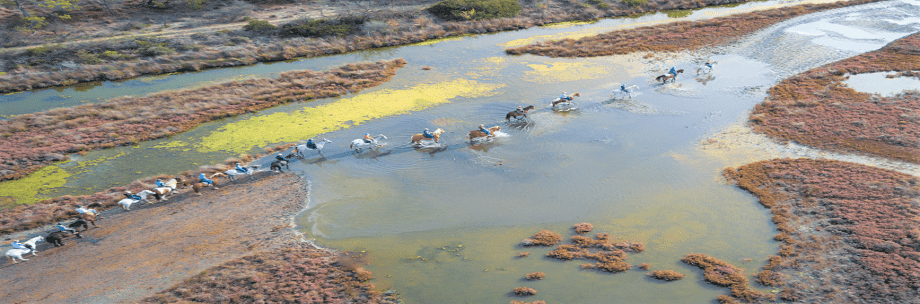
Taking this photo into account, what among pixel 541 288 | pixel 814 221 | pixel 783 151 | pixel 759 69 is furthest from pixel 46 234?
pixel 759 69

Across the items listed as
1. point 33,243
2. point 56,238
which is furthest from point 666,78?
point 33,243

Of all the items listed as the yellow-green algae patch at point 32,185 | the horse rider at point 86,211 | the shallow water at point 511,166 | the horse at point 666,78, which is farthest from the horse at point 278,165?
the horse at point 666,78

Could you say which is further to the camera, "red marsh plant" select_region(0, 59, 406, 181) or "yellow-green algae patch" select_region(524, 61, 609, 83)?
"yellow-green algae patch" select_region(524, 61, 609, 83)

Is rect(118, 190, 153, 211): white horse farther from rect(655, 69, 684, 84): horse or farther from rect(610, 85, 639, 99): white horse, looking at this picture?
rect(655, 69, 684, 84): horse

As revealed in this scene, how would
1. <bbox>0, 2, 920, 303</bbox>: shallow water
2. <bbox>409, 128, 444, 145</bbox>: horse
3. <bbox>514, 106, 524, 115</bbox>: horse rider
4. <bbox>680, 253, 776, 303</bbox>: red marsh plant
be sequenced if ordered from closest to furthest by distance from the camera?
<bbox>680, 253, 776, 303</bbox>: red marsh plant, <bbox>0, 2, 920, 303</bbox>: shallow water, <bbox>409, 128, 444, 145</bbox>: horse, <bbox>514, 106, 524, 115</bbox>: horse rider

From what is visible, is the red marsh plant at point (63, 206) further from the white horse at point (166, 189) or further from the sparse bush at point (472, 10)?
the sparse bush at point (472, 10)

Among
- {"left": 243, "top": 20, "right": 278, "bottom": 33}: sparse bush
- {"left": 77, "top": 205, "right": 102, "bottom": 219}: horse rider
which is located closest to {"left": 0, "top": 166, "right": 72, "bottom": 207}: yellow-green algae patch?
{"left": 77, "top": 205, "right": 102, "bottom": 219}: horse rider

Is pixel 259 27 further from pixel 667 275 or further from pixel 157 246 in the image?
pixel 667 275

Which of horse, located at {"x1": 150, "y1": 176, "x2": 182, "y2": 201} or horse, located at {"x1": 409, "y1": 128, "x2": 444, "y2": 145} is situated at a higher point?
horse, located at {"x1": 409, "y1": 128, "x2": 444, "y2": 145}
